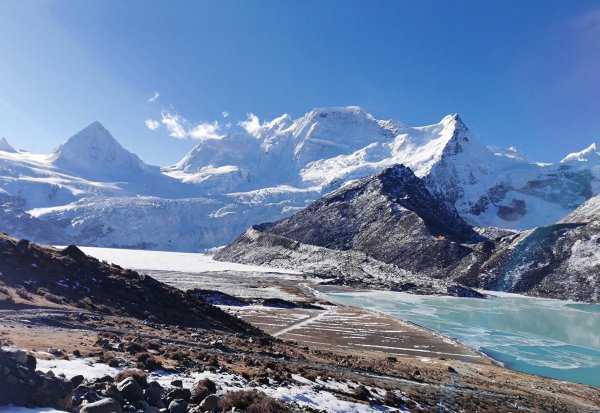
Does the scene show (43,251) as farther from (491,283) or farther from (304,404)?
(491,283)

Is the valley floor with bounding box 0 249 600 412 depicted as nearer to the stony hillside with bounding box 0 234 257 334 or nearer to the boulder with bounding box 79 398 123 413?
the stony hillside with bounding box 0 234 257 334

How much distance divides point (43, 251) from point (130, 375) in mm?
31261

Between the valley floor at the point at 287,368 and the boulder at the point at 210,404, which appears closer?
the boulder at the point at 210,404

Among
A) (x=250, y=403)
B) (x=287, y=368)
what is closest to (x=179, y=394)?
(x=250, y=403)

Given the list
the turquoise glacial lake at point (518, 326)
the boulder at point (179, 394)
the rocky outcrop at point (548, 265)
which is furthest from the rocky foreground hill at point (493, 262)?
the boulder at point (179, 394)

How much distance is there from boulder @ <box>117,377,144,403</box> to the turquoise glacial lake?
1855 inches

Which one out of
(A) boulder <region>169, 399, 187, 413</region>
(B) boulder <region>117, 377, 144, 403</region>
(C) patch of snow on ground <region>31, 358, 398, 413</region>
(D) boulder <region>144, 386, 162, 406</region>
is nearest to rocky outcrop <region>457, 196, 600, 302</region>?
(C) patch of snow on ground <region>31, 358, 398, 413</region>

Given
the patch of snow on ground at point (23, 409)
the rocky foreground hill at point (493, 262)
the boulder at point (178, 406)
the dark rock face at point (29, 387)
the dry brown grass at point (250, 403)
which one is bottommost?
the dry brown grass at point (250, 403)

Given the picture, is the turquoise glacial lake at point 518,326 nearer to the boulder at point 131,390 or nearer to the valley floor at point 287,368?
the valley floor at point 287,368

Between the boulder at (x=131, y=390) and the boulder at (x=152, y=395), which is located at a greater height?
the boulder at (x=131, y=390)

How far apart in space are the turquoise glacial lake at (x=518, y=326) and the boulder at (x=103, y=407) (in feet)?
159

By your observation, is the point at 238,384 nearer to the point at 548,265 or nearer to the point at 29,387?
the point at 29,387

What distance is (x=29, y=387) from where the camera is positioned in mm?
12258

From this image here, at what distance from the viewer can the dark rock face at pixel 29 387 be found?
1191 cm
